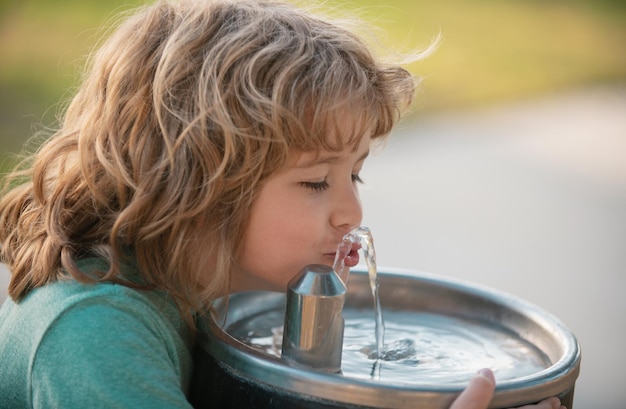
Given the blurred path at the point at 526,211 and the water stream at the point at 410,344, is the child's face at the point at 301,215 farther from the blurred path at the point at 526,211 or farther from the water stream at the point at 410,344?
the blurred path at the point at 526,211

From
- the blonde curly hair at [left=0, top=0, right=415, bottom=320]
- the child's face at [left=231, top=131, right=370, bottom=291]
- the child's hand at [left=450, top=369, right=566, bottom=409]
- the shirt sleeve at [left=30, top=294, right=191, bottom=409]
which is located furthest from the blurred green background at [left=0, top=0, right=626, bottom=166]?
the child's hand at [left=450, top=369, right=566, bottom=409]

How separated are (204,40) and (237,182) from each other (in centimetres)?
20

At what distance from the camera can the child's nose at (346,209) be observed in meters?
1.28

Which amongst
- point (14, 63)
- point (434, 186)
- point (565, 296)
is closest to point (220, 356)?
point (565, 296)

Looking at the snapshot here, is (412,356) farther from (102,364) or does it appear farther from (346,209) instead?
(102,364)

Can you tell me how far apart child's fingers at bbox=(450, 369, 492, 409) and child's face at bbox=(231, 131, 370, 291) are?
343 millimetres

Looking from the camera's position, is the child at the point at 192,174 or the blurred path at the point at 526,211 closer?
the child at the point at 192,174

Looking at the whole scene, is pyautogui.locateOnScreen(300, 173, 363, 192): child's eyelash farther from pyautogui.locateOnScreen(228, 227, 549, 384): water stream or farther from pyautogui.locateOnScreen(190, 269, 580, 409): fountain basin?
pyautogui.locateOnScreen(190, 269, 580, 409): fountain basin

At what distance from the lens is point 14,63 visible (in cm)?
445

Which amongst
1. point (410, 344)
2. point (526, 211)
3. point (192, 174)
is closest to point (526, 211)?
point (526, 211)

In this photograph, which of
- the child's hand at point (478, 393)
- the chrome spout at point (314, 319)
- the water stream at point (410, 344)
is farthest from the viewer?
the water stream at point (410, 344)

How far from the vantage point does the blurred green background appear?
4227 millimetres

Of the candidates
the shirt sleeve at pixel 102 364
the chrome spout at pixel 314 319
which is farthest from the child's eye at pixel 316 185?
the shirt sleeve at pixel 102 364

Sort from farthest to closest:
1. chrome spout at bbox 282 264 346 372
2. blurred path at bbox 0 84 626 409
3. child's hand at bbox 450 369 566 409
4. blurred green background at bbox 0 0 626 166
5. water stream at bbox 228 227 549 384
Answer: blurred green background at bbox 0 0 626 166
blurred path at bbox 0 84 626 409
water stream at bbox 228 227 549 384
chrome spout at bbox 282 264 346 372
child's hand at bbox 450 369 566 409
